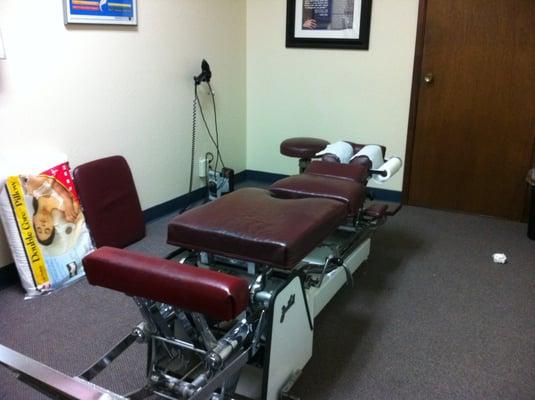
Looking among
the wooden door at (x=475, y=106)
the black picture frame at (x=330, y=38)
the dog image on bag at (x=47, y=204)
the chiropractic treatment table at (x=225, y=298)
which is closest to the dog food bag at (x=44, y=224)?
the dog image on bag at (x=47, y=204)

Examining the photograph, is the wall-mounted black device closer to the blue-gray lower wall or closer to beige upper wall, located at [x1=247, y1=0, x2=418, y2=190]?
beige upper wall, located at [x1=247, y1=0, x2=418, y2=190]

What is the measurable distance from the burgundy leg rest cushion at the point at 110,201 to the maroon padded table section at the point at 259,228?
1113 millimetres

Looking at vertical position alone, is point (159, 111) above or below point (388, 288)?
above

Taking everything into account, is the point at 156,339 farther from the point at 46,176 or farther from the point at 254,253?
the point at 46,176

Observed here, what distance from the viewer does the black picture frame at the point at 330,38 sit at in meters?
3.39

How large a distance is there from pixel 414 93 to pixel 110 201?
84.2 inches

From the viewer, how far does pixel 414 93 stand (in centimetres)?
340

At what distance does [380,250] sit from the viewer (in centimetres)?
287

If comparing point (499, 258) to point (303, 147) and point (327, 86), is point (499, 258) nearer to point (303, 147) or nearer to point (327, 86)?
point (303, 147)

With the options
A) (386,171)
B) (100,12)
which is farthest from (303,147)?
(100,12)

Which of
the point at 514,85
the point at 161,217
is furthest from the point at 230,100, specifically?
the point at 514,85

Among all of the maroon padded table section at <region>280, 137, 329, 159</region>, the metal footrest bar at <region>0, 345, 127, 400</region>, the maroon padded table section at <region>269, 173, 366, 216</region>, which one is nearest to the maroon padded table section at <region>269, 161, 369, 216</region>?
the maroon padded table section at <region>269, 173, 366, 216</region>

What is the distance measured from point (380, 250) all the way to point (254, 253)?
1.55 metres

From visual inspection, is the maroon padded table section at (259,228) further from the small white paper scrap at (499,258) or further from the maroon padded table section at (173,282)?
the small white paper scrap at (499,258)
